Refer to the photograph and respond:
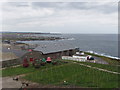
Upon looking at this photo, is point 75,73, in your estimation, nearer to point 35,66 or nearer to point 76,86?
point 76,86

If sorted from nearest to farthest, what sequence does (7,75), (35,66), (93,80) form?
(93,80)
(7,75)
(35,66)

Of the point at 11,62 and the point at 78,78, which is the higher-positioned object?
the point at 11,62

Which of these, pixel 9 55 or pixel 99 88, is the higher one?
pixel 9 55

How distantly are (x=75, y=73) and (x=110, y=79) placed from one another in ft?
13.4

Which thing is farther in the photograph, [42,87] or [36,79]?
[36,79]

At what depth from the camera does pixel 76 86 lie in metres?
12.5

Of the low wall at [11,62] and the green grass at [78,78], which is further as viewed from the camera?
the low wall at [11,62]

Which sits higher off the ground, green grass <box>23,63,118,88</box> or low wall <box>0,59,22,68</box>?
low wall <box>0,59,22,68</box>

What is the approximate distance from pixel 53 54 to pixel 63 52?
2.70 metres

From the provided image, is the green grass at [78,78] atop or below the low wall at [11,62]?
below

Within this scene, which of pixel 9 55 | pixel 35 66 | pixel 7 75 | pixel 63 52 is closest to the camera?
pixel 7 75

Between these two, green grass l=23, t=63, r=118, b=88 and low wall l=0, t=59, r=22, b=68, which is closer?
green grass l=23, t=63, r=118, b=88

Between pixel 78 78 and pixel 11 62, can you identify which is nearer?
pixel 78 78

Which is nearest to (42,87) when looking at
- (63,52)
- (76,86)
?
(76,86)
